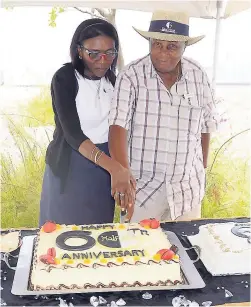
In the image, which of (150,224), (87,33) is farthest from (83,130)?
(150,224)

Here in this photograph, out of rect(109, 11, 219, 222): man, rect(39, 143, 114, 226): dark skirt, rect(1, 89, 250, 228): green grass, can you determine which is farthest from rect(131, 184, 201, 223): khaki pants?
rect(1, 89, 250, 228): green grass

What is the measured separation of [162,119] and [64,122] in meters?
0.45

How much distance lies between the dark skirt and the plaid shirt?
229 millimetres

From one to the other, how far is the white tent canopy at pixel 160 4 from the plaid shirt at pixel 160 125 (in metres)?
0.76

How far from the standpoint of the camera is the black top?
2150mm

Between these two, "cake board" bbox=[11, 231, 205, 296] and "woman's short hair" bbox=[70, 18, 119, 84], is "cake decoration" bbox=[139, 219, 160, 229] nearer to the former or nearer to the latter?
"cake board" bbox=[11, 231, 205, 296]

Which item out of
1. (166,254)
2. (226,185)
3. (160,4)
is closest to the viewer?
(166,254)

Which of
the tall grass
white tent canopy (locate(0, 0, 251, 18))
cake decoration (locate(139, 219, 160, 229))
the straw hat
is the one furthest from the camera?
the tall grass

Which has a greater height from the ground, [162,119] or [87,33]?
[87,33]

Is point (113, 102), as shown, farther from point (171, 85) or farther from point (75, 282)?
point (75, 282)

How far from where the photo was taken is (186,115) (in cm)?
221

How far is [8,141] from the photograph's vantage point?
165 inches

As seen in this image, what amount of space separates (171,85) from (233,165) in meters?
2.23

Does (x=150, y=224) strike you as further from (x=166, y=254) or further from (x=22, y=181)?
(x=22, y=181)
